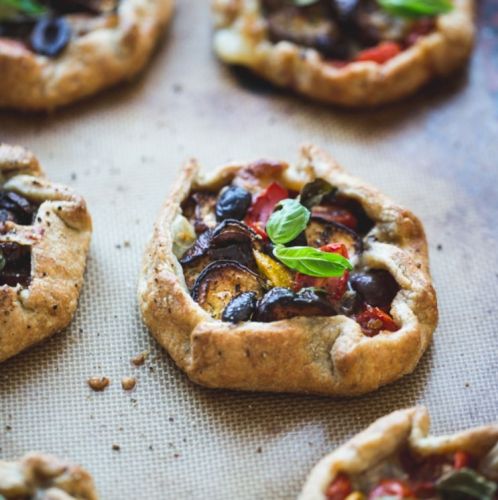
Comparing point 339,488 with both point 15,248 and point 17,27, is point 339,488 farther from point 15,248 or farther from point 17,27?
point 17,27

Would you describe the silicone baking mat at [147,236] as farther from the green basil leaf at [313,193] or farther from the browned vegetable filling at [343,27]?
the green basil leaf at [313,193]

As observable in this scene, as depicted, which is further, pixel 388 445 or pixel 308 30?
pixel 308 30

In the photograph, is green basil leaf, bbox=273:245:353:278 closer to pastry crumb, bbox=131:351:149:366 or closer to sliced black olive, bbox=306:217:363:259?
sliced black olive, bbox=306:217:363:259

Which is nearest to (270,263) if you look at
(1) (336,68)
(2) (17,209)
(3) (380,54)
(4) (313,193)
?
(4) (313,193)

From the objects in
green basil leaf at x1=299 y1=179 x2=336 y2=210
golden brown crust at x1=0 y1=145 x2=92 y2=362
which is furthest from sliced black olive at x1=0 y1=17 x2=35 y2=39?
green basil leaf at x1=299 y1=179 x2=336 y2=210

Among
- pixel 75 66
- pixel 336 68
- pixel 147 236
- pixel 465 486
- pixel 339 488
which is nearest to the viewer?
pixel 465 486

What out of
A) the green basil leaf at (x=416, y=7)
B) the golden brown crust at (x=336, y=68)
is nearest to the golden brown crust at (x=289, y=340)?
the golden brown crust at (x=336, y=68)
